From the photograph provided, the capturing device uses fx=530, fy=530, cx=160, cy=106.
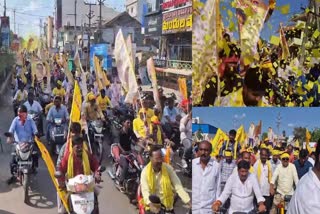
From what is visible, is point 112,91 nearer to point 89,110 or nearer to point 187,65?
point 89,110

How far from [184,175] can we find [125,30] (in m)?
1.00

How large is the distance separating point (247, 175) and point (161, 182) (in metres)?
0.52

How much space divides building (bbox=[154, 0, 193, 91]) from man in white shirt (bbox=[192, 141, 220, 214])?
1.34ft

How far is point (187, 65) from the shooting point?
10.4ft


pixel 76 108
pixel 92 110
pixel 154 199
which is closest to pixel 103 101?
pixel 92 110

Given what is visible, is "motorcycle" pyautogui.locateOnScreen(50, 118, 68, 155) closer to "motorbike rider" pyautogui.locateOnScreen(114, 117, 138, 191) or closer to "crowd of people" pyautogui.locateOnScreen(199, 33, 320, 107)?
"motorbike rider" pyautogui.locateOnScreen(114, 117, 138, 191)

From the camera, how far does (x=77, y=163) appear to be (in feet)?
10.7

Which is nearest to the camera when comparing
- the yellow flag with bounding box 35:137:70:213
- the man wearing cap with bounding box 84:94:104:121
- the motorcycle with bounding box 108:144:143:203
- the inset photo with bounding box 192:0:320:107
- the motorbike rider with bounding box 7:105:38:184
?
the inset photo with bounding box 192:0:320:107

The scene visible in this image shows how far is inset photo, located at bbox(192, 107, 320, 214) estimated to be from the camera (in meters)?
3.12

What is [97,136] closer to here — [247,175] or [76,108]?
[76,108]

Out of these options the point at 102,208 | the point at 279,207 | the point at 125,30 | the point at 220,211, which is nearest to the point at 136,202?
the point at 102,208

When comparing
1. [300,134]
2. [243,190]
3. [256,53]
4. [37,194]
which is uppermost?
[256,53]

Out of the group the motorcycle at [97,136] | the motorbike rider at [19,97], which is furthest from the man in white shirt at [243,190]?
the motorbike rider at [19,97]

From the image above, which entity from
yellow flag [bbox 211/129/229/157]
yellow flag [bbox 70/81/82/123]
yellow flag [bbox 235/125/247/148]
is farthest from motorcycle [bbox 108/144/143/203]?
yellow flag [bbox 235/125/247/148]
